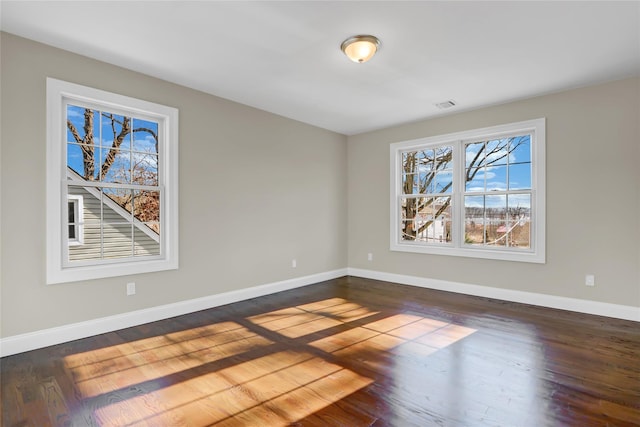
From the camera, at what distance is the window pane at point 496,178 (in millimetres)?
4480

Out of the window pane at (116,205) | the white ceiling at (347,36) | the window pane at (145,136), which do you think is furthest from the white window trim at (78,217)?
the white ceiling at (347,36)

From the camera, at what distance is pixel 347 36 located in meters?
2.75

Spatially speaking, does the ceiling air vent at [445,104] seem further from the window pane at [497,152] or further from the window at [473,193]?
the window pane at [497,152]

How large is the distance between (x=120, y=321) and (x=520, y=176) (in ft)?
16.7

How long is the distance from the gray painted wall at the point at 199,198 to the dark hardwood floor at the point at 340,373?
1.37ft

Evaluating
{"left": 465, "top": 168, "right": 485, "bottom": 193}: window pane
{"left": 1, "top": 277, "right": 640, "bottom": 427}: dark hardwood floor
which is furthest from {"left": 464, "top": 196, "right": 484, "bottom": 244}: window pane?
{"left": 1, "top": 277, "right": 640, "bottom": 427}: dark hardwood floor

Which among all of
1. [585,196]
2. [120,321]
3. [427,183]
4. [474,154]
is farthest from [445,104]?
[120,321]

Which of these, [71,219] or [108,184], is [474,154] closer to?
[108,184]

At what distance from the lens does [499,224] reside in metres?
4.52

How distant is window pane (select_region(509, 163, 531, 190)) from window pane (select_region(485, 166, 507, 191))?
0.24ft

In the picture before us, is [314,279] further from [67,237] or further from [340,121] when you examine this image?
[67,237]

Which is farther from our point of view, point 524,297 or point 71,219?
point 524,297

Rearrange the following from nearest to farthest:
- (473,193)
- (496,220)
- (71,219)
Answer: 1. (71,219)
2. (496,220)
3. (473,193)

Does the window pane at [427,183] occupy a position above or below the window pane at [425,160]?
below
